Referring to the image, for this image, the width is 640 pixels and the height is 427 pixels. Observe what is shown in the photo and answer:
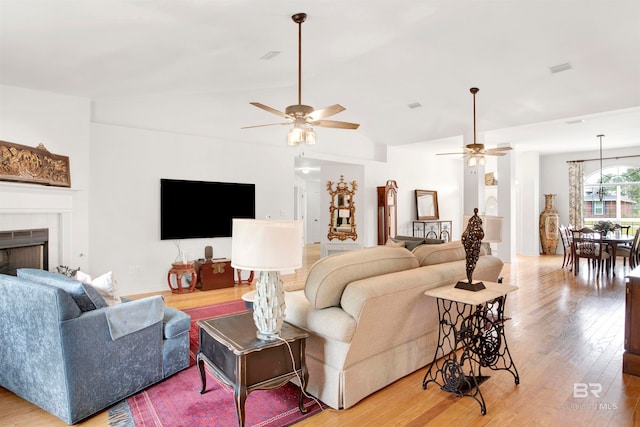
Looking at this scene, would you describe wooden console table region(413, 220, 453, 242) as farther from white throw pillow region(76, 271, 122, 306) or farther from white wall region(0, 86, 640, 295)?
white throw pillow region(76, 271, 122, 306)

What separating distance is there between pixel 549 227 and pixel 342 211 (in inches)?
236

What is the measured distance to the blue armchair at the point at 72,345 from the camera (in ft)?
7.04

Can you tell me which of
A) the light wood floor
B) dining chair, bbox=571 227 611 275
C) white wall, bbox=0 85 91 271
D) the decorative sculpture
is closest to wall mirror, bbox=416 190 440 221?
dining chair, bbox=571 227 611 275

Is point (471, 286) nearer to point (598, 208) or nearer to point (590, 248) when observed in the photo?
point (590, 248)

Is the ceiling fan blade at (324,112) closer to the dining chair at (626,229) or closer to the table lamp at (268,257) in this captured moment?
the table lamp at (268,257)

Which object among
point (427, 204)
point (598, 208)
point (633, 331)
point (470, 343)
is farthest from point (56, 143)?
point (598, 208)

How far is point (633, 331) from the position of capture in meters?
2.81

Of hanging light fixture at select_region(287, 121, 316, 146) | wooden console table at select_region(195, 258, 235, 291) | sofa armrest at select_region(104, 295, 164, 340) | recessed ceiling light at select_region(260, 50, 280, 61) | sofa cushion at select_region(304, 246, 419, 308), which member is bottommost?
wooden console table at select_region(195, 258, 235, 291)

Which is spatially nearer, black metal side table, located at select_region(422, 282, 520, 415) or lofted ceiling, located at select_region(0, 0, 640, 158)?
black metal side table, located at select_region(422, 282, 520, 415)

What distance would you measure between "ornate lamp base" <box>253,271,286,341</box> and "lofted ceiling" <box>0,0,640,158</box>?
2.08 m

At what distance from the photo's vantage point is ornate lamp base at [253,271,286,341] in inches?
83.0

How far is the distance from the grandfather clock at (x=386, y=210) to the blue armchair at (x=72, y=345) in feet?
21.1

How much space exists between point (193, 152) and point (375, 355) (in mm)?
4612

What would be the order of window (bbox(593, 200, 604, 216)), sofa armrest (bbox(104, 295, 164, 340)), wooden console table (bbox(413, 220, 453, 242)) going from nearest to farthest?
sofa armrest (bbox(104, 295, 164, 340)) < wooden console table (bbox(413, 220, 453, 242)) < window (bbox(593, 200, 604, 216))
